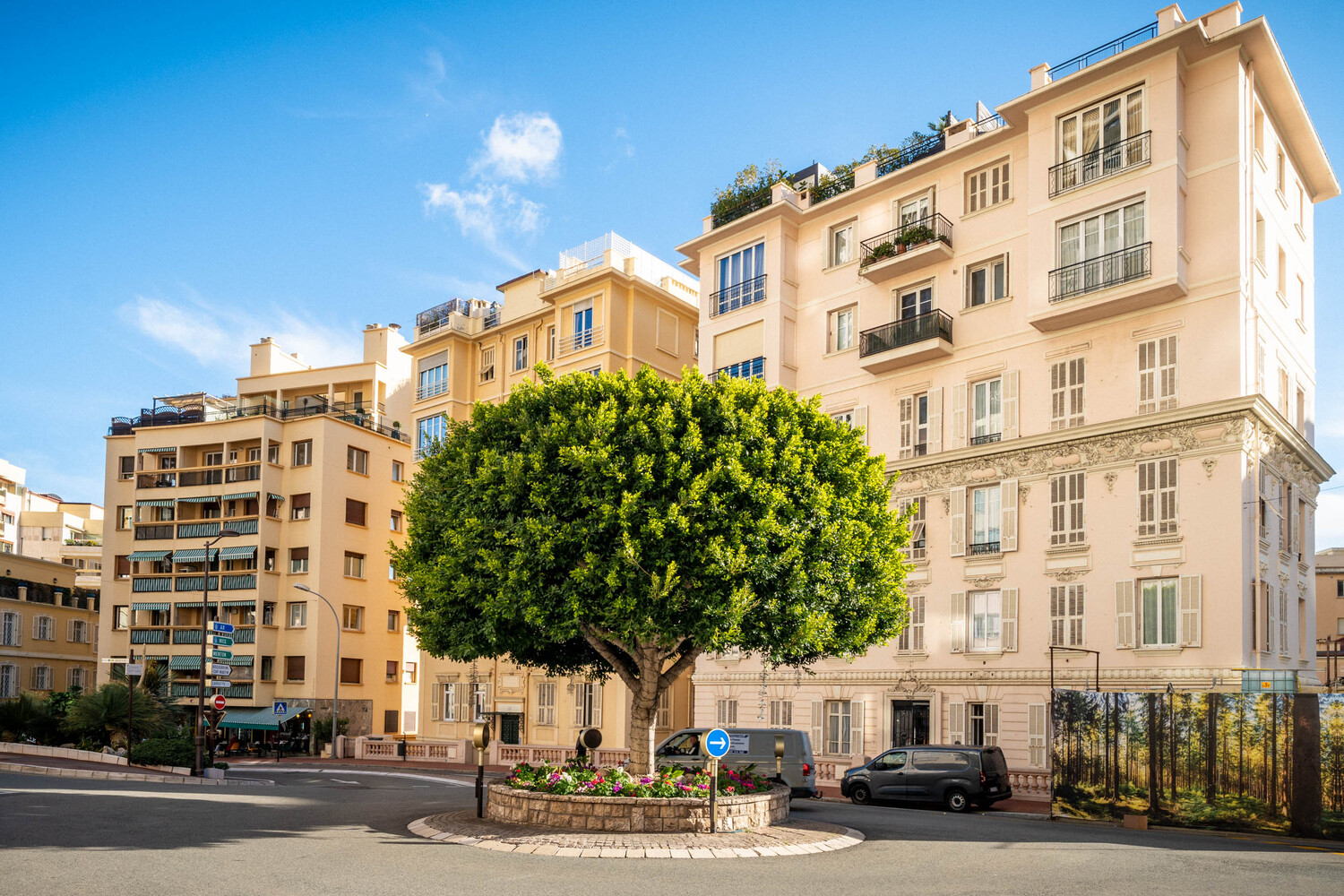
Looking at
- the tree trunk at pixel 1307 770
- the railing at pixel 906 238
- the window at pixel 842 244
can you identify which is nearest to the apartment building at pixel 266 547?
the window at pixel 842 244

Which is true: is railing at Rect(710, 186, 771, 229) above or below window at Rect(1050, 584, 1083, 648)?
above

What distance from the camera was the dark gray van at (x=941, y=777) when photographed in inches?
1073

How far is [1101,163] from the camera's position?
33.1 m

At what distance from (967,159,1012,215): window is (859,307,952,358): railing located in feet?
12.1

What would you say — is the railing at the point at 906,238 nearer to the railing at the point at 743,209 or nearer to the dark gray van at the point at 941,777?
the railing at the point at 743,209

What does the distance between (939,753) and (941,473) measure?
10.8 m

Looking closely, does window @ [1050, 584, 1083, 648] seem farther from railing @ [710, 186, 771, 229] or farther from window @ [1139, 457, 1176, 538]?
railing @ [710, 186, 771, 229]

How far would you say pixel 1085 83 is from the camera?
3344cm

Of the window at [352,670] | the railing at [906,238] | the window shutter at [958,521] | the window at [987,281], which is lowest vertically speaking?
the window at [352,670]

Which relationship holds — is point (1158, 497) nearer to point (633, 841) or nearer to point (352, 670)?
point (633, 841)

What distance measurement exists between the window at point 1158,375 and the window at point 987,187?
728cm

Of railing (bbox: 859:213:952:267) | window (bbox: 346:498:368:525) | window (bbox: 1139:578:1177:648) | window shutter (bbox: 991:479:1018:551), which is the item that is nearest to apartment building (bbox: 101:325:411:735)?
window (bbox: 346:498:368:525)

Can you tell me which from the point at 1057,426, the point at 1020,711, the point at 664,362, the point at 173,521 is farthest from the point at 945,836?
the point at 173,521

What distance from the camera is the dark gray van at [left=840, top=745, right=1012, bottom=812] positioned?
27266 millimetres
